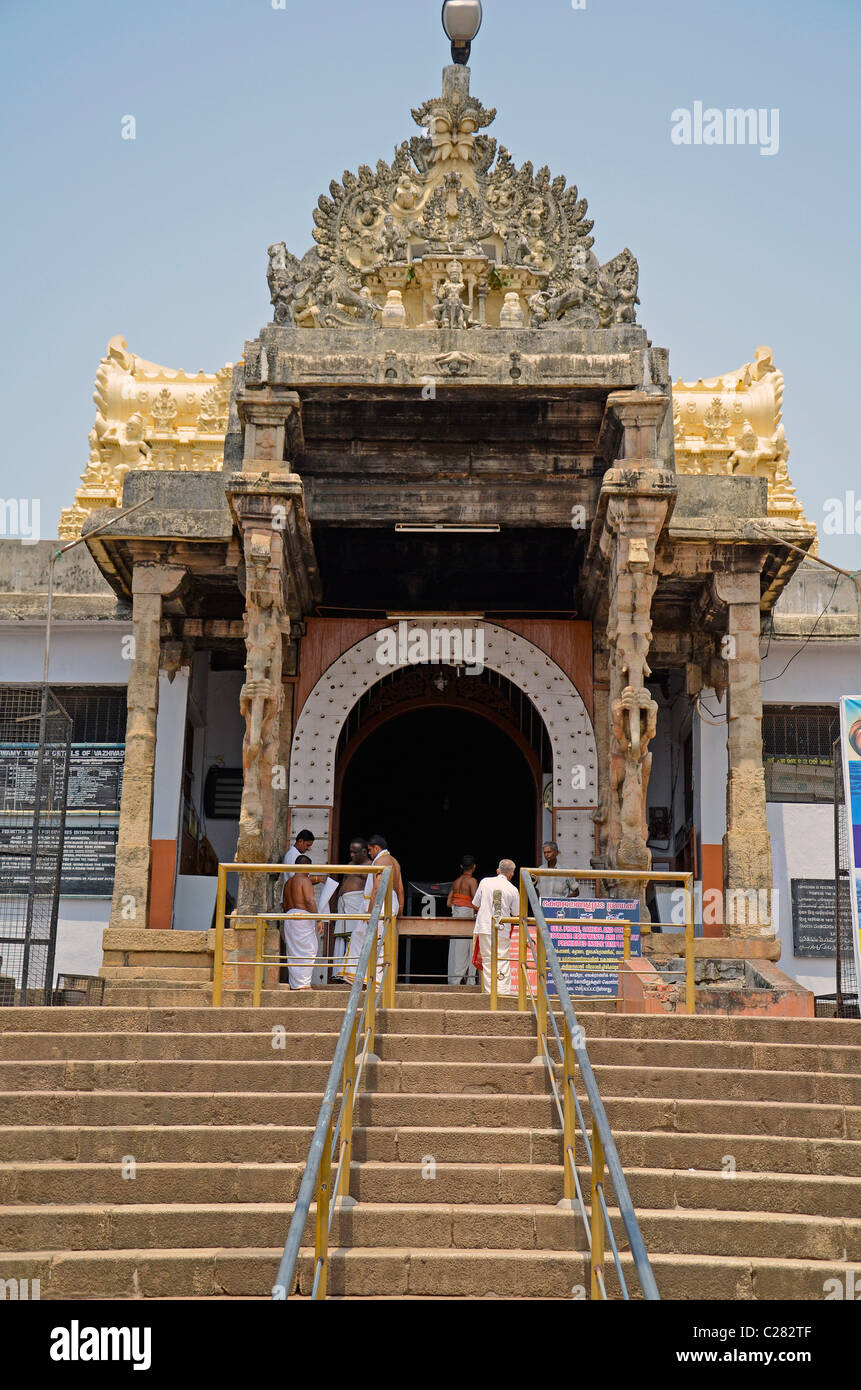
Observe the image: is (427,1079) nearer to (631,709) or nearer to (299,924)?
(299,924)

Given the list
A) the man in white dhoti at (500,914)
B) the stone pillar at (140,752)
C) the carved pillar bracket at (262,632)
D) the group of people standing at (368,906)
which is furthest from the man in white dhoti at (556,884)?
the stone pillar at (140,752)

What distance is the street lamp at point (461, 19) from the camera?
16.4 meters

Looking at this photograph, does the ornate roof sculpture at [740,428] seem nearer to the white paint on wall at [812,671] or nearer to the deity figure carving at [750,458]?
the deity figure carving at [750,458]

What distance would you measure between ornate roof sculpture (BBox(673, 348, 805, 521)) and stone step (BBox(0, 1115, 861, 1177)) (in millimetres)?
11486

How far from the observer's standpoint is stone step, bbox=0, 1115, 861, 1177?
27.1 ft

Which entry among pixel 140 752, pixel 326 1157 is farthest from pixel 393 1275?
pixel 140 752

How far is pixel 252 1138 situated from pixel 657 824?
10985mm

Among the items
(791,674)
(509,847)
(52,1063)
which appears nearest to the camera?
(52,1063)

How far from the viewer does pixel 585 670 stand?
16672 mm

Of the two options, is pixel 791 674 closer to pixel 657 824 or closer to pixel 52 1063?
pixel 657 824

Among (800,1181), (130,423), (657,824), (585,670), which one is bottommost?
(800,1181)

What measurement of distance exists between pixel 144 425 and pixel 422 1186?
13.4 m

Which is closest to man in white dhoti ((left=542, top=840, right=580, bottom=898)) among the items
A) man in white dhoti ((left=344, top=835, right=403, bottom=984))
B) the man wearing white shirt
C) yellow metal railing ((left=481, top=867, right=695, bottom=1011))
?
man in white dhoti ((left=344, top=835, right=403, bottom=984))
